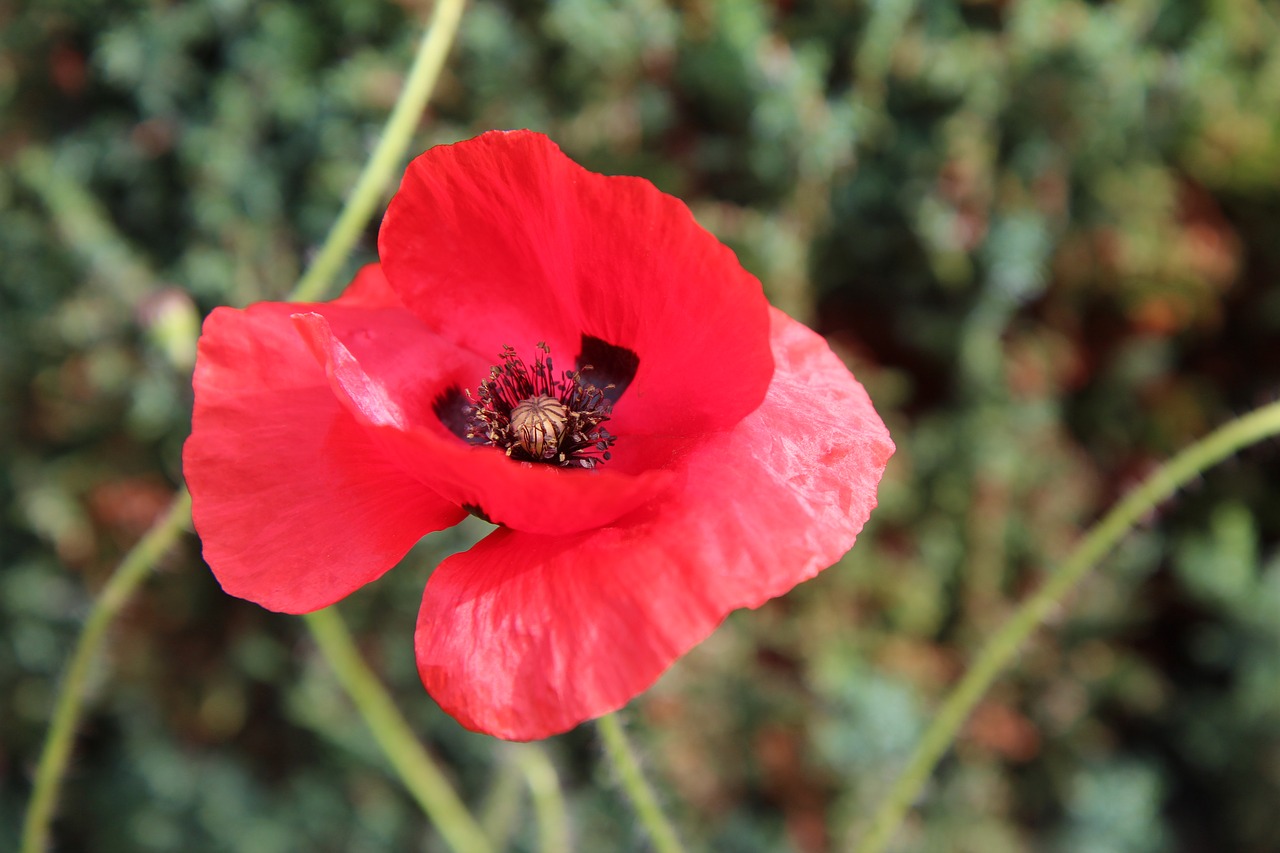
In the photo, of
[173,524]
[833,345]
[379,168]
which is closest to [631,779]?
[173,524]

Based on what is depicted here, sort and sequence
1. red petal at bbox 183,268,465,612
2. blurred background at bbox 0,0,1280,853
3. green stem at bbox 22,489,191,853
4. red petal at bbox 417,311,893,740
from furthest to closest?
1. blurred background at bbox 0,0,1280,853
2. green stem at bbox 22,489,191,853
3. red petal at bbox 183,268,465,612
4. red petal at bbox 417,311,893,740

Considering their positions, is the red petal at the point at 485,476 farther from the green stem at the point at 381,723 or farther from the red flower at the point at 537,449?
the green stem at the point at 381,723

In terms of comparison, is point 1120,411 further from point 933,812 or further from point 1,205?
point 1,205

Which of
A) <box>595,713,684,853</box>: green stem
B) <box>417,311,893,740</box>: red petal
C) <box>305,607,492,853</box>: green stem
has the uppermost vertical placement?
<box>417,311,893,740</box>: red petal

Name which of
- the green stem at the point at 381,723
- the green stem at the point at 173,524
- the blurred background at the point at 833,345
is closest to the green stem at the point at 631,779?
the green stem at the point at 381,723

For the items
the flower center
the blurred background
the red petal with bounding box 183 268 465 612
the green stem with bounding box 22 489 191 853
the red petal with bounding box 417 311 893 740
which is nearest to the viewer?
the red petal with bounding box 417 311 893 740

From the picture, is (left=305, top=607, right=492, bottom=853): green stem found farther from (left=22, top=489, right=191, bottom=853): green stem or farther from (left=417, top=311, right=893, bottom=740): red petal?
(left=417, top=311, right=893, bottom=740): red petal

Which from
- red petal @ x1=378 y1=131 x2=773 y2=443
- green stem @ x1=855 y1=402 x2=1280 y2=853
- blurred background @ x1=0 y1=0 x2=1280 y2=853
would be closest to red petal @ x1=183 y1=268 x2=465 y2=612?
red petal @ x1=378 y1=131 x2=773 y2=443
